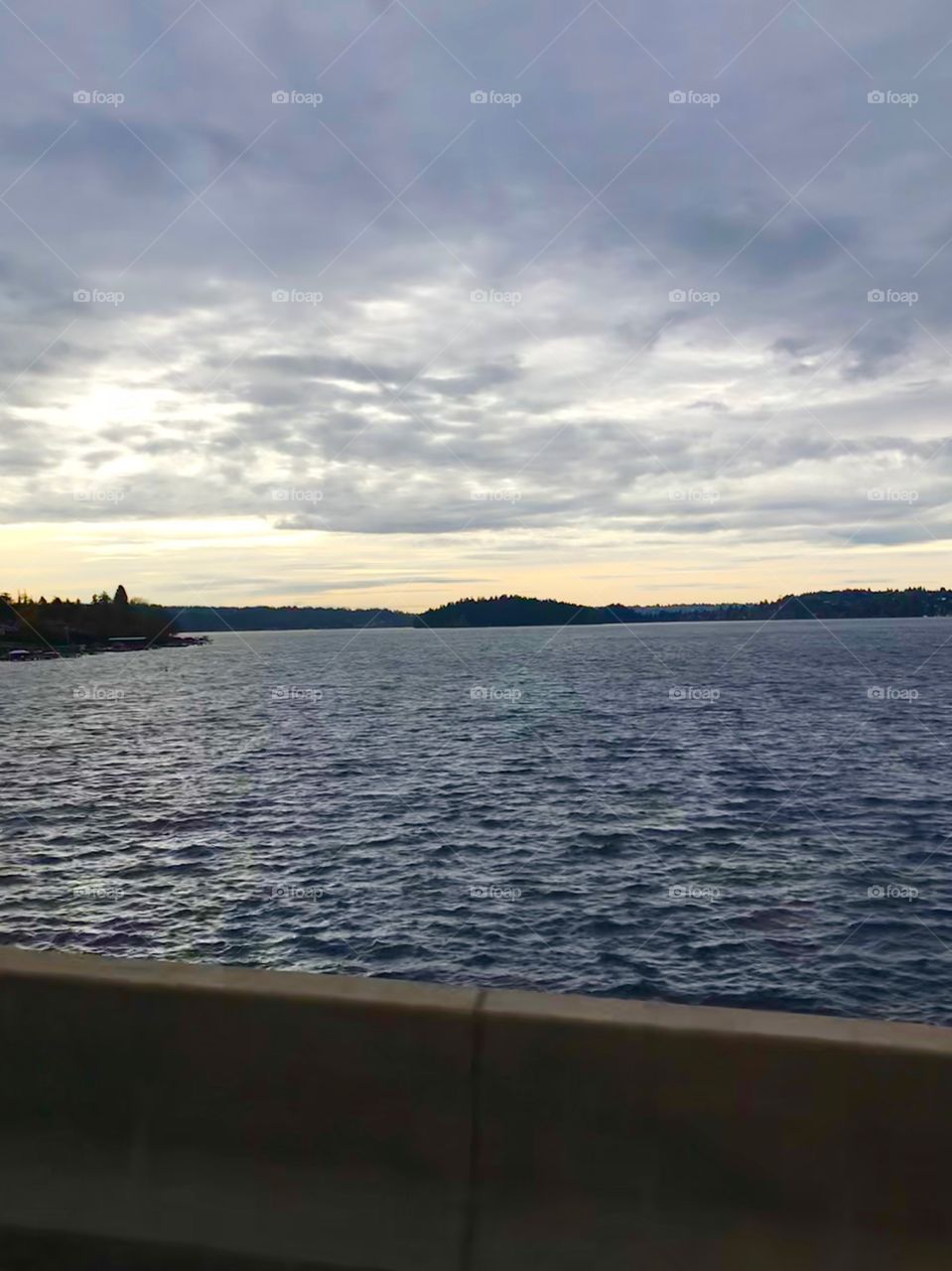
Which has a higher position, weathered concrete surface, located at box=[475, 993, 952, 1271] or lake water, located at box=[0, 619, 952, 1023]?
weathered concrete surface, located at box=[475, 993, 952, 1271]

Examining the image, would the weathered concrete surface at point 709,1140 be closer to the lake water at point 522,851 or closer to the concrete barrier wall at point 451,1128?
the concrete barrier wall at point 451,1128

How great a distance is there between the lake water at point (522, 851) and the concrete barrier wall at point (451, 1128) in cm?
1583

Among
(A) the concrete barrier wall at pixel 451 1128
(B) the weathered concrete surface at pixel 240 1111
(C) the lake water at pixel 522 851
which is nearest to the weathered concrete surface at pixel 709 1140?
(A) the concrete barrier wall at pixel 451 1128

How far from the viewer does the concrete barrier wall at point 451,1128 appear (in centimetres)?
395

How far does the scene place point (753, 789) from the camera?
4247cm

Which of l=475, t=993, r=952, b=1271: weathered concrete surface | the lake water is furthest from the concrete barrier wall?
the lake water

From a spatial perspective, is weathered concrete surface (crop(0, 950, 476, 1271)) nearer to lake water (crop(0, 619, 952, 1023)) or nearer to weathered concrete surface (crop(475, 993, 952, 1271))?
weathered concrete surface (crop(475, 993, 952, 1271))

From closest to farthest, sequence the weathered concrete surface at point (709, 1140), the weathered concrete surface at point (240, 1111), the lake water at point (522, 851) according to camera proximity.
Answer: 1. the weathered concrete surface at point (709, 1140)
2. the weathered concrete surface at point (240, 1111)
3. the lake water at point (522, 851)

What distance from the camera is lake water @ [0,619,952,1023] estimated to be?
2177 cm

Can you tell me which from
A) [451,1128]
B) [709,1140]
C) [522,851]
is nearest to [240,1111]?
[451,1128]

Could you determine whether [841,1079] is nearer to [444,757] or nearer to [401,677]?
[444,757]

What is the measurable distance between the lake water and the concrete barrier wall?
51.9ft

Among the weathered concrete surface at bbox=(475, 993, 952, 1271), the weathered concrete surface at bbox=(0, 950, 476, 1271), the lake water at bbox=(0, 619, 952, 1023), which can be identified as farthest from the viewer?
the lake water at bbox=(0, 619, 952, 1023)

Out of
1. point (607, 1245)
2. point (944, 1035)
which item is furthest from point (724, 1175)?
point (944, 1035)
